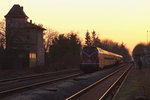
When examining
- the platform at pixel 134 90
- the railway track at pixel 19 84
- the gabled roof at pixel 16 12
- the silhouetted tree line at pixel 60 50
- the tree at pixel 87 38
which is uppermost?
the gabled roof at pixel 16 12

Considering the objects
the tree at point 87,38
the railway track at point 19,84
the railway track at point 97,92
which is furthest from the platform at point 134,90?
the tree at point 87,38

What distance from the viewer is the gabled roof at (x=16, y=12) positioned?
66312 mm

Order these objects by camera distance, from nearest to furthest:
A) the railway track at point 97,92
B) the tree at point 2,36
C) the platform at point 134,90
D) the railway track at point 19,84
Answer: the platform at point 134,90, the railway track at point 97,92, the railway track at point 19,84, the tree at point 2,36

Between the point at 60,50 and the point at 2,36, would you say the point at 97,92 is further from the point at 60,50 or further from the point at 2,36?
the point at 60,50

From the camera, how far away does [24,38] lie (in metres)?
58.0

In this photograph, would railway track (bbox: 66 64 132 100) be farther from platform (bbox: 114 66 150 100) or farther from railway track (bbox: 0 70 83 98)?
railway track (bbox: 0 70 83 98)

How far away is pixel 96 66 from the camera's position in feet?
104

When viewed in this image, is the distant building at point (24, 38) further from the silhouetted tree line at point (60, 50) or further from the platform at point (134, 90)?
the platform at point (134, 90)

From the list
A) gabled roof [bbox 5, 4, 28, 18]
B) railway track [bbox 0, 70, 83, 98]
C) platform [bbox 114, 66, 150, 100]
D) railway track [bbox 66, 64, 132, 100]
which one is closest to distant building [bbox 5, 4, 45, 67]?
gabled roof [bbox 5, 4, 28, 18]

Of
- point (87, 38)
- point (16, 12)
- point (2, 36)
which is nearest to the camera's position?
point (2, 36)

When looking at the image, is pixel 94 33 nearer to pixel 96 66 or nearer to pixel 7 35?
pixel 7 35

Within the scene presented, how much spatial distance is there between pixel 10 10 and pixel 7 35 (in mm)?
28551

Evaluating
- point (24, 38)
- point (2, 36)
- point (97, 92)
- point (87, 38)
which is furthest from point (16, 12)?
point (97, 92)

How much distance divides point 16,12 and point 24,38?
43.6ft
